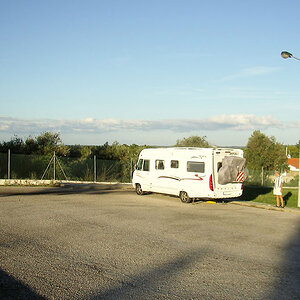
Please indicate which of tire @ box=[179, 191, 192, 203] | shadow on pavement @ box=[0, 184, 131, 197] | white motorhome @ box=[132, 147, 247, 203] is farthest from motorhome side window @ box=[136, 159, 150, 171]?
shadow on pavement @ box=[0, 184, 131, 197]

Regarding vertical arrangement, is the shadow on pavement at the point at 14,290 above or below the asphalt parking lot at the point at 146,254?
above

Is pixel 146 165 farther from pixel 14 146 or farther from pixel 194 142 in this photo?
pixel 194 142

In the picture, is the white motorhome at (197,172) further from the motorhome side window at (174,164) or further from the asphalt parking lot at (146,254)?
the asphalt parking lot at (146,254)

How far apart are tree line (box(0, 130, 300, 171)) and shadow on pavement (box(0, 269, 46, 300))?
24896mm

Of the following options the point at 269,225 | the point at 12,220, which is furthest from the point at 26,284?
the point at 269,225

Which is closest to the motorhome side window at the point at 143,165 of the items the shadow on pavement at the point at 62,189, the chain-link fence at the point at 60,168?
the shadow on pavement at the point at 62,189

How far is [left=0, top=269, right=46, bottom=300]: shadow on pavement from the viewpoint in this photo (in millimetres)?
6164

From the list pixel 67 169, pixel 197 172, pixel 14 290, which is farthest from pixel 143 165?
pixel 14 290

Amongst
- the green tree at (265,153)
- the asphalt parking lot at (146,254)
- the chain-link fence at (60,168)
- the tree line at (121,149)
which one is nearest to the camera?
the asphalt parking lot at (146,254)

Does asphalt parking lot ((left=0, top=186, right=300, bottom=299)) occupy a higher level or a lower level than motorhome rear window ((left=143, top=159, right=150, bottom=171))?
lower

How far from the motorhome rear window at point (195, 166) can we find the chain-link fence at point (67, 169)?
1301 centimetres

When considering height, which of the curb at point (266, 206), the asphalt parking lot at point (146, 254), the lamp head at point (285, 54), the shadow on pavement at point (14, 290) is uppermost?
the lamp head at point (285, 54)

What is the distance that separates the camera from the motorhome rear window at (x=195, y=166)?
62.3ft

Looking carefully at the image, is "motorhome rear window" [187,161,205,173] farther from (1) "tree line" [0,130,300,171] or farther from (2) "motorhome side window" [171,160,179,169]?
(1) "tree line" [0,130,300,171]
